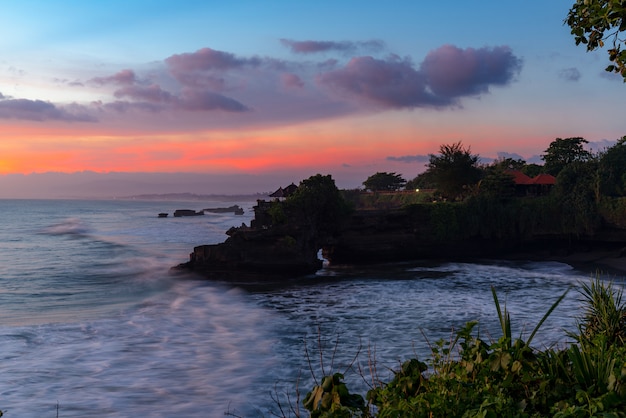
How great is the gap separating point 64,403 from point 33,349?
17.3ft

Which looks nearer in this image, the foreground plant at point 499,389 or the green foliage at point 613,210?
the foreground plant at point 499,389

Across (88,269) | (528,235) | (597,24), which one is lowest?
(88,269)

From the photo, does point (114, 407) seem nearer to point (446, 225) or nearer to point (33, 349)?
point (33, 349)

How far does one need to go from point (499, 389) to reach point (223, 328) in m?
15.4

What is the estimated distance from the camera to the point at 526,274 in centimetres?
3175

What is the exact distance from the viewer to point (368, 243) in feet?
125

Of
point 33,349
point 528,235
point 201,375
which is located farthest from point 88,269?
point 528,235

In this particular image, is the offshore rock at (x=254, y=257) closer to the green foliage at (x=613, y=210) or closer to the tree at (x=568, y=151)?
the green foliage at (x=613, y=210)

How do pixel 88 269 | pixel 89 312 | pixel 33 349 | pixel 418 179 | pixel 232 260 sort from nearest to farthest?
pixel 33 349 → pixel 89 312 → pixel 232 260 → pixel 88 269 → pixel 418 179

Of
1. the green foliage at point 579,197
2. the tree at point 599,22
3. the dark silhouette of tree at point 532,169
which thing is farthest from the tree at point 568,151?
the tree at point 599,22

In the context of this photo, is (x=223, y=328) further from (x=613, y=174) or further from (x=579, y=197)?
(x=613, y=174)

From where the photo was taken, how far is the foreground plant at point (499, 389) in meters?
4.16

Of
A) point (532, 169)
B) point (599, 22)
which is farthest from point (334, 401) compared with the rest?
point (532, 169)

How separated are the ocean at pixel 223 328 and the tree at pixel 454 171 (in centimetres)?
1468
